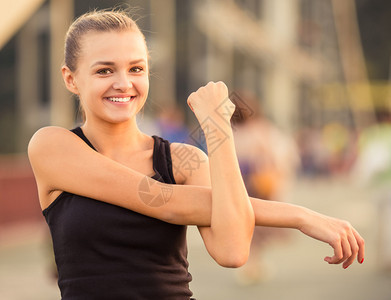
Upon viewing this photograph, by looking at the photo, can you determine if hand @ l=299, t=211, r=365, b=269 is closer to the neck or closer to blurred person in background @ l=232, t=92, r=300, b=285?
the neck

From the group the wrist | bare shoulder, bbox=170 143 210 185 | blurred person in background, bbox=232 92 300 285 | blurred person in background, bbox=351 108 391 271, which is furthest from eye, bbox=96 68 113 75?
blurred person in background, bbox=351 108 391 271

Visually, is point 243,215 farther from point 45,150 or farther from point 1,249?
point 1,249

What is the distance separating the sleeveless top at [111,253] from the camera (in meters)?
1.87

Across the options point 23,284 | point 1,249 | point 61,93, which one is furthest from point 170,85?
point 23,284

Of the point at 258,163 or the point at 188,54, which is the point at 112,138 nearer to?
the point at 258,163

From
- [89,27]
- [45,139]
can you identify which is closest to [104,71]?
[89,27]

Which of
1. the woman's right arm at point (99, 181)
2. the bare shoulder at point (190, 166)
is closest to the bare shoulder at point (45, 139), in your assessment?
the woman's right arm at point (99, 181)

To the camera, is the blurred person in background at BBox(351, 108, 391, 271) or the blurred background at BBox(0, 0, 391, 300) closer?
the blurred background at BBox(0, 0, 391, 300)

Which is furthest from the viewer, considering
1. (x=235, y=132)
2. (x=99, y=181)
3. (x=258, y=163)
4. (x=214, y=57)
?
(x=214, y=57)

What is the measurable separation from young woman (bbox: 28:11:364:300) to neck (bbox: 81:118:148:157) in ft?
0.05

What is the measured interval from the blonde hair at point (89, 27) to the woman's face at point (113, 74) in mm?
21

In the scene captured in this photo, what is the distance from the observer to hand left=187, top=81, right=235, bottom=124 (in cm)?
190

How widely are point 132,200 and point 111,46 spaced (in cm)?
44

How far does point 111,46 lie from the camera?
191cm
